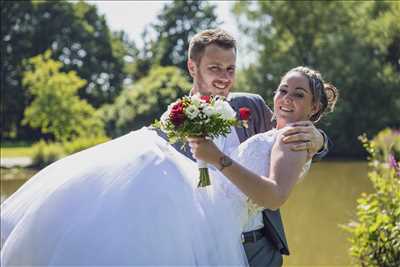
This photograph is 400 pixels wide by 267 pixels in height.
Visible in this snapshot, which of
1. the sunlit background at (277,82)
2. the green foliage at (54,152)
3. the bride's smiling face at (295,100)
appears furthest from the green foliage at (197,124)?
the green foliage at (54,152)

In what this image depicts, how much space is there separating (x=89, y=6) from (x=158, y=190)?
4378cm

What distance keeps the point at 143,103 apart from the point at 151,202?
25.5 meters

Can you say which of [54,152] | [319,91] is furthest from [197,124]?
[54,152]

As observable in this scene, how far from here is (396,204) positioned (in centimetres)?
522

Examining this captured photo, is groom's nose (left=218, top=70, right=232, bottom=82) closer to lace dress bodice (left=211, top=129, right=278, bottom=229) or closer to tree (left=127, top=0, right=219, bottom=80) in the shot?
lace dress bodice (left=211, top=129, right=278, bottom=229)

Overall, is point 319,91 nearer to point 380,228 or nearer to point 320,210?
point 380,228

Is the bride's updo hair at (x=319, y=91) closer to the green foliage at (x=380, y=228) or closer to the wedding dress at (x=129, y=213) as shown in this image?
the wedding dress at (x=129, y=213)

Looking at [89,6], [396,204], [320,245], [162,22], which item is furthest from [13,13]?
[396,204]

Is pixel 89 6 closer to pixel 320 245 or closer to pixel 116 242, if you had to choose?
pixel 320 245

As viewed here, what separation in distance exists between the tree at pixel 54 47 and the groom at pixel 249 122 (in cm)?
3778

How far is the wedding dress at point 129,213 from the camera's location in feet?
7.14

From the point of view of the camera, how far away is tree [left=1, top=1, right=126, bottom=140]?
39.9m

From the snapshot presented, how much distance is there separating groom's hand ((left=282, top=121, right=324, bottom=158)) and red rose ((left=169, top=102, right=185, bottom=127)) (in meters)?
0.36

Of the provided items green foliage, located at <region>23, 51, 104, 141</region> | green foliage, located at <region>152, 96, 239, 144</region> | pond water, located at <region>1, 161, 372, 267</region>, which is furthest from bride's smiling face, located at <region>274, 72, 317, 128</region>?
green foliage, located at <region>23, 51, 104, 141</region>
